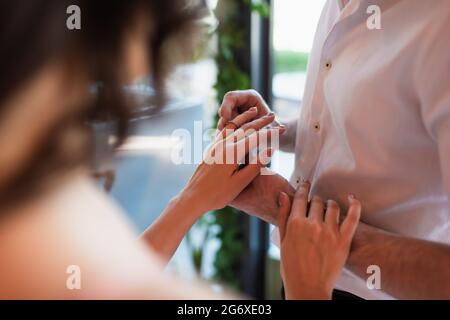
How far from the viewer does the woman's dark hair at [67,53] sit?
1607 millimetres

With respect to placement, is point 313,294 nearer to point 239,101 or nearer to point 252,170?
point 252,170

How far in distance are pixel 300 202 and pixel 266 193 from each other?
11 cm

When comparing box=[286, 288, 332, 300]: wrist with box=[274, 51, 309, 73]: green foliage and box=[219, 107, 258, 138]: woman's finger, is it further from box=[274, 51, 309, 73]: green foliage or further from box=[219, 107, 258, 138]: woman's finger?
box=[274, 51, 309, 73]: green foliage

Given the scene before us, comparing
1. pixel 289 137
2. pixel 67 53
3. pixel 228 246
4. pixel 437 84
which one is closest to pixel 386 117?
pixel 437 84

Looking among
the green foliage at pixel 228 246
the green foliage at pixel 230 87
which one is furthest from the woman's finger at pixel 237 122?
the green foliage at pixel 228 246

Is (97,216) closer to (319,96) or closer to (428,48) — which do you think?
(319,96)

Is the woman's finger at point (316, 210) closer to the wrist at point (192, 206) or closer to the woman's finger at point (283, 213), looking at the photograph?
the woman's finger at point (283, 213)

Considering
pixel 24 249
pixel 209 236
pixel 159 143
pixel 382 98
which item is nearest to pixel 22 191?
pixel 24 249

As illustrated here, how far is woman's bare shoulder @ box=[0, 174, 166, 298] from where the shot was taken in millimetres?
1638

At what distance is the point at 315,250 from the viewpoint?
2.30 ft

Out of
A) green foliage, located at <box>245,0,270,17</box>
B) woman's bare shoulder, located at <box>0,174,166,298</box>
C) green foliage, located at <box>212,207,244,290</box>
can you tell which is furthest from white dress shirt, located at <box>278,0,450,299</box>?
green foliage, located at <box>212,207,244,290</box>

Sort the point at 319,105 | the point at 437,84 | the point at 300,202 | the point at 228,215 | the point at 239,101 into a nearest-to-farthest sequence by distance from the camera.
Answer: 1. the point at 437,84
2. the point at 300,202
3. the point at 319,105
4. the point at 239,101
5. the point at 228,215

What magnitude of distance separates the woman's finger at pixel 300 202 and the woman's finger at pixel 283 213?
0.01 m

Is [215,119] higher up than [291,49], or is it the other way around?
[291,49]
